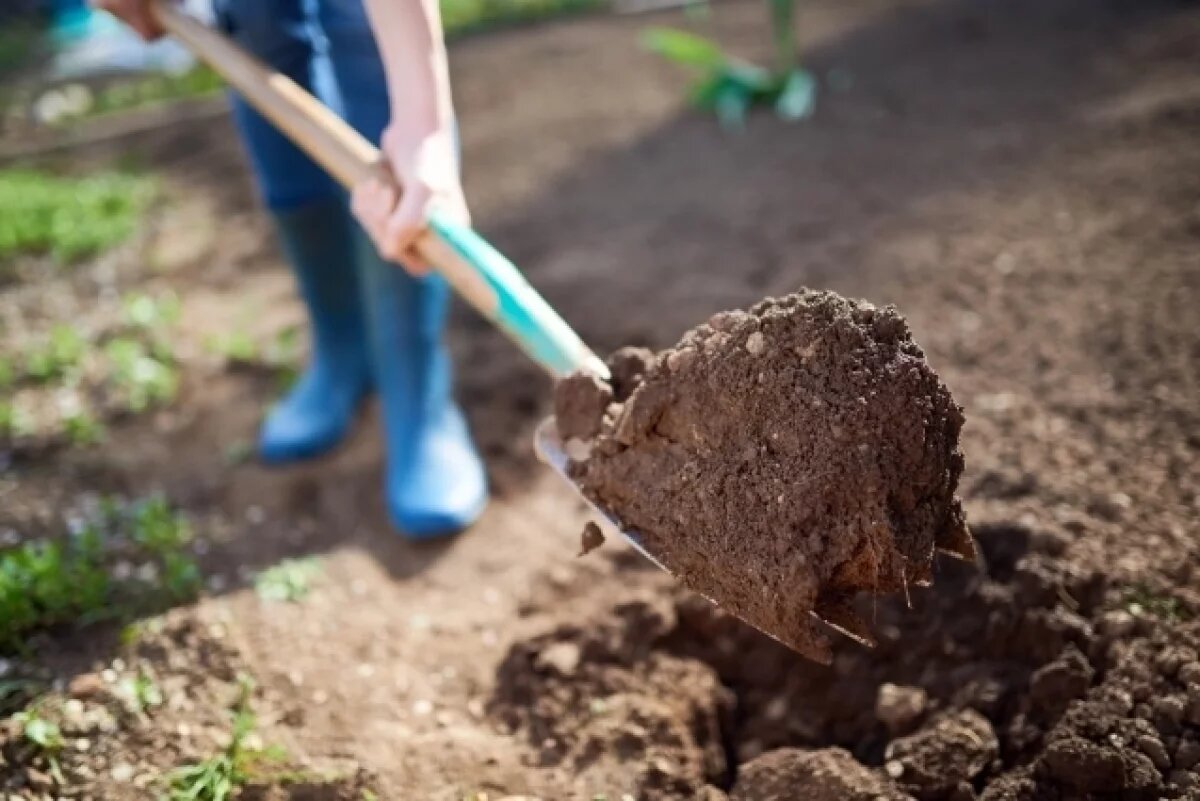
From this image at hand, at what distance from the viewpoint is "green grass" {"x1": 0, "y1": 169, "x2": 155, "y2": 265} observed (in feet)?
11.6

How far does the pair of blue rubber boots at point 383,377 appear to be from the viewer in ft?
7.18

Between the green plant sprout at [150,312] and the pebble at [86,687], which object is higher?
the green plant sprout at [150,312]

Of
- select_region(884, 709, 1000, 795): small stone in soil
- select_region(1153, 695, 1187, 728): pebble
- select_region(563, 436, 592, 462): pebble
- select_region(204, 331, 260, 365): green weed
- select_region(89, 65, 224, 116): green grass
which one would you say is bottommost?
select_region(884, 709, 1000, 795): small stone in soil

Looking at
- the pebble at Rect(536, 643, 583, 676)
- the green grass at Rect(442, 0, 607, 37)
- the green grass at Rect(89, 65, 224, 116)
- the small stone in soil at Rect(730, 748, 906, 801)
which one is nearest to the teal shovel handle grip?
the pebble at Rect(536, 643, 583, 676)

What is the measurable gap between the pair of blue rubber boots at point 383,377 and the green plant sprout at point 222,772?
2.15 feet

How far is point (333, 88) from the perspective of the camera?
88.8 inches

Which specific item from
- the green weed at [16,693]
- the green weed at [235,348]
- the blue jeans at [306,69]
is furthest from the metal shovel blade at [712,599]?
the green weed at [235,348]

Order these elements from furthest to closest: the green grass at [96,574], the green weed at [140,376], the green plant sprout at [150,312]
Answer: the green plant sprout at [150,312], the green weed at [140,376], the green grass at [96,574]

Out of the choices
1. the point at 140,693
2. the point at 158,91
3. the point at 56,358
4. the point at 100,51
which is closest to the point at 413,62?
the point at 140,693

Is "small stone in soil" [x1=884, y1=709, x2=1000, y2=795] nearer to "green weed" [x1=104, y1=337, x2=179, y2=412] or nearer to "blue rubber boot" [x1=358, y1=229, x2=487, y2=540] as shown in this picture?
"blue rubber boot" [x1=358, y1=229, x2=487, y2=540]

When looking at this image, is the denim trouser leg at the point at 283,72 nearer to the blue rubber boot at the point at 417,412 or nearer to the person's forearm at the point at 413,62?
the blue rubber boot at the point at 417,412

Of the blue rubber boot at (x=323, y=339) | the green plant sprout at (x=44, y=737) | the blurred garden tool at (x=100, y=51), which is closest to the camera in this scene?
Answer: the green plant sprout at (x=44, y=737)

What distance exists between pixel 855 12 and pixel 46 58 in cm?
458

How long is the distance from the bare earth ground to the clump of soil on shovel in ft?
0.54
